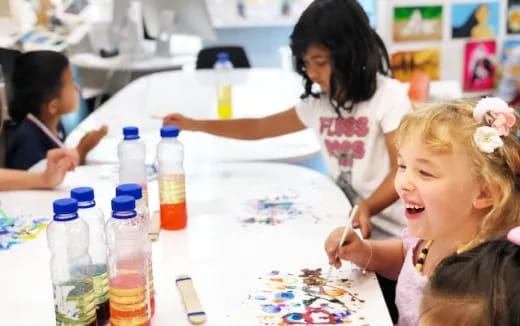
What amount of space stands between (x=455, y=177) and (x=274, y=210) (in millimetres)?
522

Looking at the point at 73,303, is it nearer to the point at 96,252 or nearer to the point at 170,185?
the point at 96,252

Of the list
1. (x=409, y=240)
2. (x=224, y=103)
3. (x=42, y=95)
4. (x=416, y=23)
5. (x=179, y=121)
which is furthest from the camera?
(x=416, y=23)

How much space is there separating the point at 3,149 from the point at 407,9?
1791mm

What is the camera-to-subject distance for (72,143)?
215 centimetres

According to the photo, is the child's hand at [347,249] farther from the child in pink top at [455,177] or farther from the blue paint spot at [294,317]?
the blue paint spot at [294,317]

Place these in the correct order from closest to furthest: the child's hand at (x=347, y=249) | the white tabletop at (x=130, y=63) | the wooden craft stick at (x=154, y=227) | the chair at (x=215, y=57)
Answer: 1. the child's hand at (x=347, y=249)
2. the wooden craft stick at (x=154, y=227)
3. the chair at (x=215, y=57)
4. the white tabletop at (x=130, y=63)

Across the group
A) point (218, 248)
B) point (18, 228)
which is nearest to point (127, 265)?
point (218, 248)

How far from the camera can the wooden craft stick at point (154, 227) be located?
1342 mm

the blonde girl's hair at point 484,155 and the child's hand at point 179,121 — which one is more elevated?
the blonde girl's hair at point 484,155

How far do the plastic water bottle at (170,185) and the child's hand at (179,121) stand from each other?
54 centimetres

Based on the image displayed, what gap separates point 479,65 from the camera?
3176 mm

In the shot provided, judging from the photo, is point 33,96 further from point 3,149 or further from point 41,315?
point 41,315

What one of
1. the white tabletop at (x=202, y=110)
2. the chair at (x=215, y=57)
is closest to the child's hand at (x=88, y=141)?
the white tabletop at (x=202, y=110)

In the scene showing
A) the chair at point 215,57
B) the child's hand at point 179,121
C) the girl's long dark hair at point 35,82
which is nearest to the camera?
the child's hand at point 179,121
